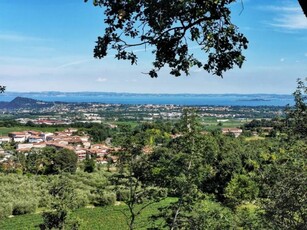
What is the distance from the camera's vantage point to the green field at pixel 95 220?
2512cm

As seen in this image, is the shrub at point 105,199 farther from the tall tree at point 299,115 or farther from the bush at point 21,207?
the tall tree at point 299,115

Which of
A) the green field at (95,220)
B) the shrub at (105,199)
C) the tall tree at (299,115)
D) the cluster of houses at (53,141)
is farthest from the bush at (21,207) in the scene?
the cluster of houses at (53,141)

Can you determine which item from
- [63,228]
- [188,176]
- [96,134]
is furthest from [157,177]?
[96,134]

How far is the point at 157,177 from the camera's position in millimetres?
11133

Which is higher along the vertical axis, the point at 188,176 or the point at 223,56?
the point at 223,56

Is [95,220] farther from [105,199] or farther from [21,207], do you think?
[21,207]

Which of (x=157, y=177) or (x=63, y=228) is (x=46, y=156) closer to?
(x=63, y=228)

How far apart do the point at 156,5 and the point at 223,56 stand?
0.93 metres

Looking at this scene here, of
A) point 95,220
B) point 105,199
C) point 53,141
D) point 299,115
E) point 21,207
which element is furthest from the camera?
point 53,141

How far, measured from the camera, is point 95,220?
27250mm

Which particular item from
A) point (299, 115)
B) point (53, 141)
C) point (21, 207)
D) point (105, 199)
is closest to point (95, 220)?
point (105, 199)

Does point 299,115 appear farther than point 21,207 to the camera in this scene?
No

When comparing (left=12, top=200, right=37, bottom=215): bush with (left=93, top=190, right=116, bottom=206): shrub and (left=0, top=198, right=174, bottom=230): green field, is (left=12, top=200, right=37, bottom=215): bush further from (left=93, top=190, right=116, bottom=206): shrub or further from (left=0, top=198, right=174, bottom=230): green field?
(left=93, top=190, right=116, bottom=206): shrub

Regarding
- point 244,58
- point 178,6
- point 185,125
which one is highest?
point 178,6
